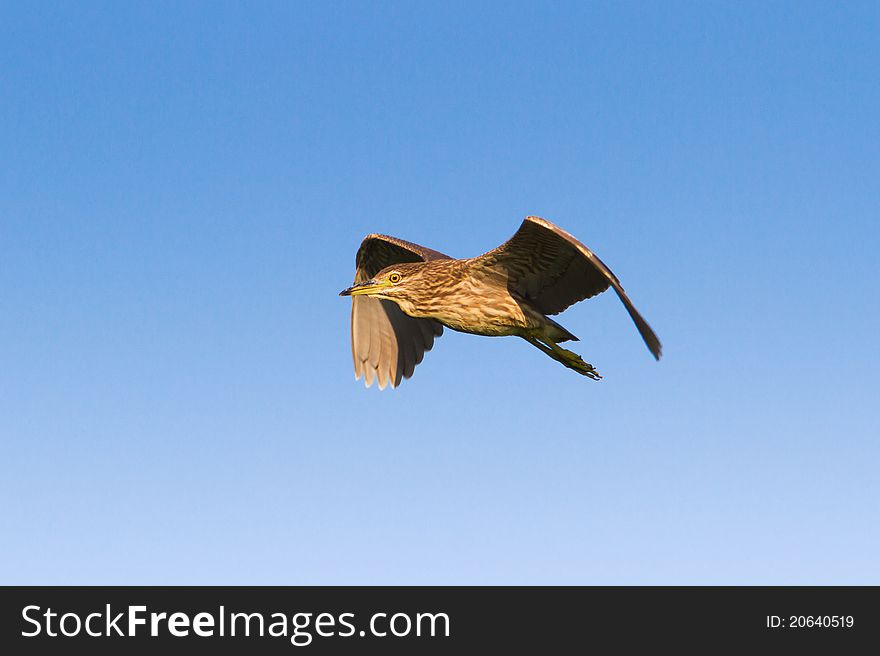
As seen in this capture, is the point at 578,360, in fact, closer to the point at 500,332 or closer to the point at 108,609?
the point at 500,332

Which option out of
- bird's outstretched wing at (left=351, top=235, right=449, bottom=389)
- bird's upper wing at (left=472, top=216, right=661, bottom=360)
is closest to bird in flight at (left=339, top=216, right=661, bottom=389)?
bird's upper wing at (left=472, top=216, right=661, bottom=360)

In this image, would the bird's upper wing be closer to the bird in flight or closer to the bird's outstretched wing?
the bird in flight

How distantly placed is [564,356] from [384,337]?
149 inches

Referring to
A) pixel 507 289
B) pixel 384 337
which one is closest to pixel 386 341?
pixel 384 337

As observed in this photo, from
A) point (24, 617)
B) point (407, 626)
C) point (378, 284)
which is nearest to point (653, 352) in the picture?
point (378, 284)

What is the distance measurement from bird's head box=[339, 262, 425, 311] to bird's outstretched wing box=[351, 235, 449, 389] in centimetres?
280

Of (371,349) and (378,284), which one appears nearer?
(378,284)

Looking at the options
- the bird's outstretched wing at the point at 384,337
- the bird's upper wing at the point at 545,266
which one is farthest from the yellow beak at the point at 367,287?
the bird's outstretched wing at the point at 384,337

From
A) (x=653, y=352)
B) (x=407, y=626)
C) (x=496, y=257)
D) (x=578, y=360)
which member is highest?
(x=496, y=257)

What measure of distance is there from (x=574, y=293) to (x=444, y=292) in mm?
1711

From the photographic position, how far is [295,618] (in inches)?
545

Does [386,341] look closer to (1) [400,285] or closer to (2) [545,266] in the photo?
(1) [400,285]

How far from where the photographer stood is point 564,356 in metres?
14.0

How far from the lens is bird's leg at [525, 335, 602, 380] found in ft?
45.8
